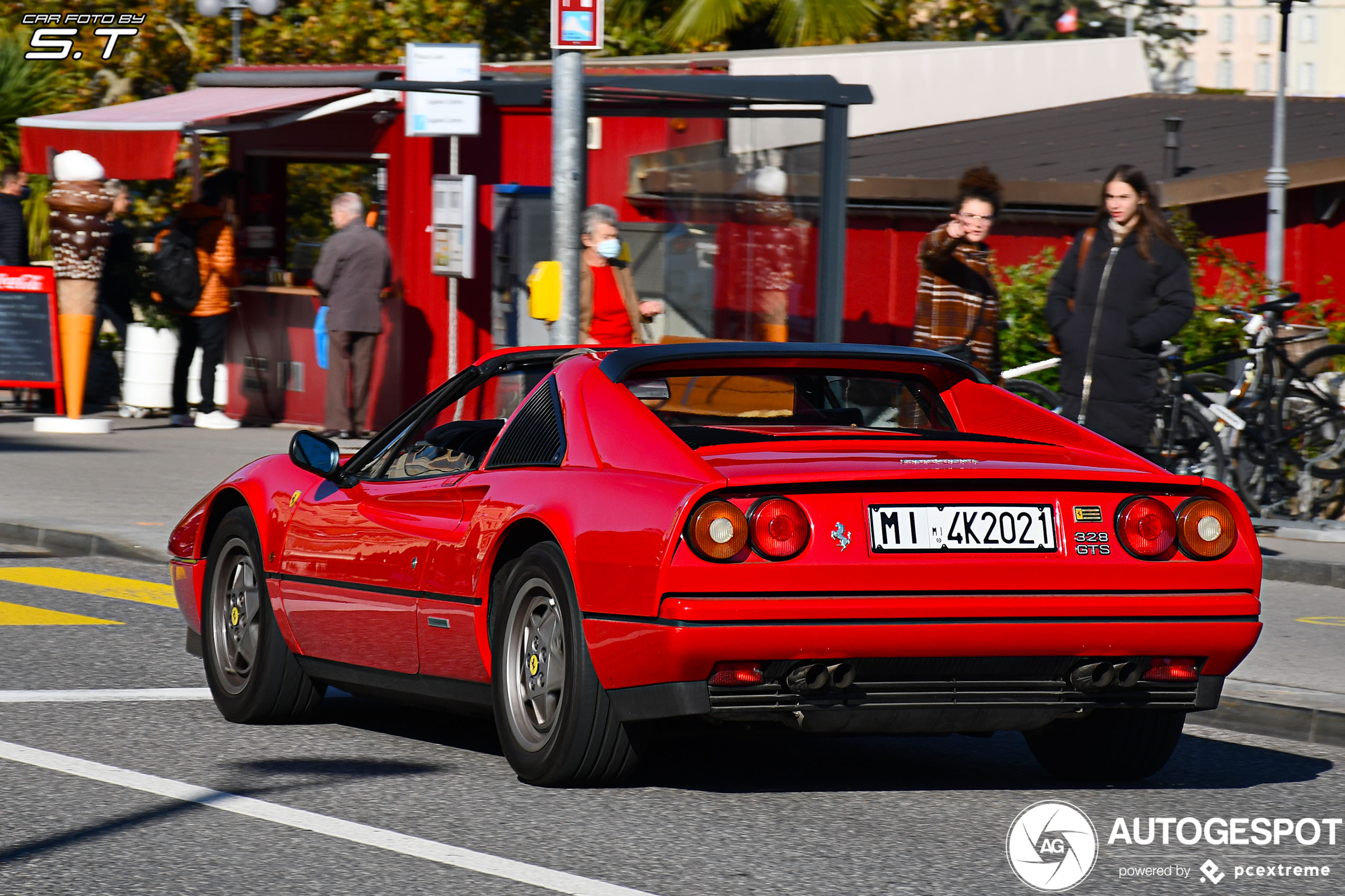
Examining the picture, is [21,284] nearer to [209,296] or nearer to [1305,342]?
[209,296]

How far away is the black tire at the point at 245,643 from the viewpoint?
278 inches

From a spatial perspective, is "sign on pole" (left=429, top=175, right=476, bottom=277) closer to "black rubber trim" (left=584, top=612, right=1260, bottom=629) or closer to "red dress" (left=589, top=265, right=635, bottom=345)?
"red dress" (left=589, top=265, right=635, bottom=345)

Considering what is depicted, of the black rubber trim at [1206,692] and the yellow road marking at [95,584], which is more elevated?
the black rubber trim at [1206,692]

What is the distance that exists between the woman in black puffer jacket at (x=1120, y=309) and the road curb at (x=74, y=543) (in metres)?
4.95

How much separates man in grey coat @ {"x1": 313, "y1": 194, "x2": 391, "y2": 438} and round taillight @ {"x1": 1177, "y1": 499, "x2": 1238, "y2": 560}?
485 inches

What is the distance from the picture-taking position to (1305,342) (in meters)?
13.3

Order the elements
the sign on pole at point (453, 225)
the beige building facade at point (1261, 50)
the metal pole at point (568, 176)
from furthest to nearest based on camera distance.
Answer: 1. the beige building facade at point (1261, 50)
2. the sign on pole at point (453, 225)
3. the metal pole at point (568, 176)

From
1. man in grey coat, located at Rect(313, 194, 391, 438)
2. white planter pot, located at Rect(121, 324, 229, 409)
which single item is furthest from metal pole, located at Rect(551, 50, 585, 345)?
white planter pot, located at Rect(121, 324, 229, 409)

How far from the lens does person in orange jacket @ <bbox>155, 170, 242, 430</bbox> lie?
18.4m

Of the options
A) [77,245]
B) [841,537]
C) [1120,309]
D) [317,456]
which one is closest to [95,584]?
[317,456]

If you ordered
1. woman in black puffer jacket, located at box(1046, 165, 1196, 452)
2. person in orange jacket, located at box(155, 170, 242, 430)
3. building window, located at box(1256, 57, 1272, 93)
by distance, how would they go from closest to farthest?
woman in black puffer jacket, located at box(1046, 165, 1196, 452), person in orange jacket, located at box(155, 170, 242, 430), building window, located at box(1256, 57, 1272, 93)

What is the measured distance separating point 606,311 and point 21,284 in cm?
779

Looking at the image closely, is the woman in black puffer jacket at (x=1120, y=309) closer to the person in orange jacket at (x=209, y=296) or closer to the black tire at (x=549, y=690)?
the black tire at (x=549, y=690)

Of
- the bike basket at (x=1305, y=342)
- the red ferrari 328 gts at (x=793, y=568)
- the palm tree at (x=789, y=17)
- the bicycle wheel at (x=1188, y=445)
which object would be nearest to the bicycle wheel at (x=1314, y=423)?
the bike basket at (x=1305, y=342)
